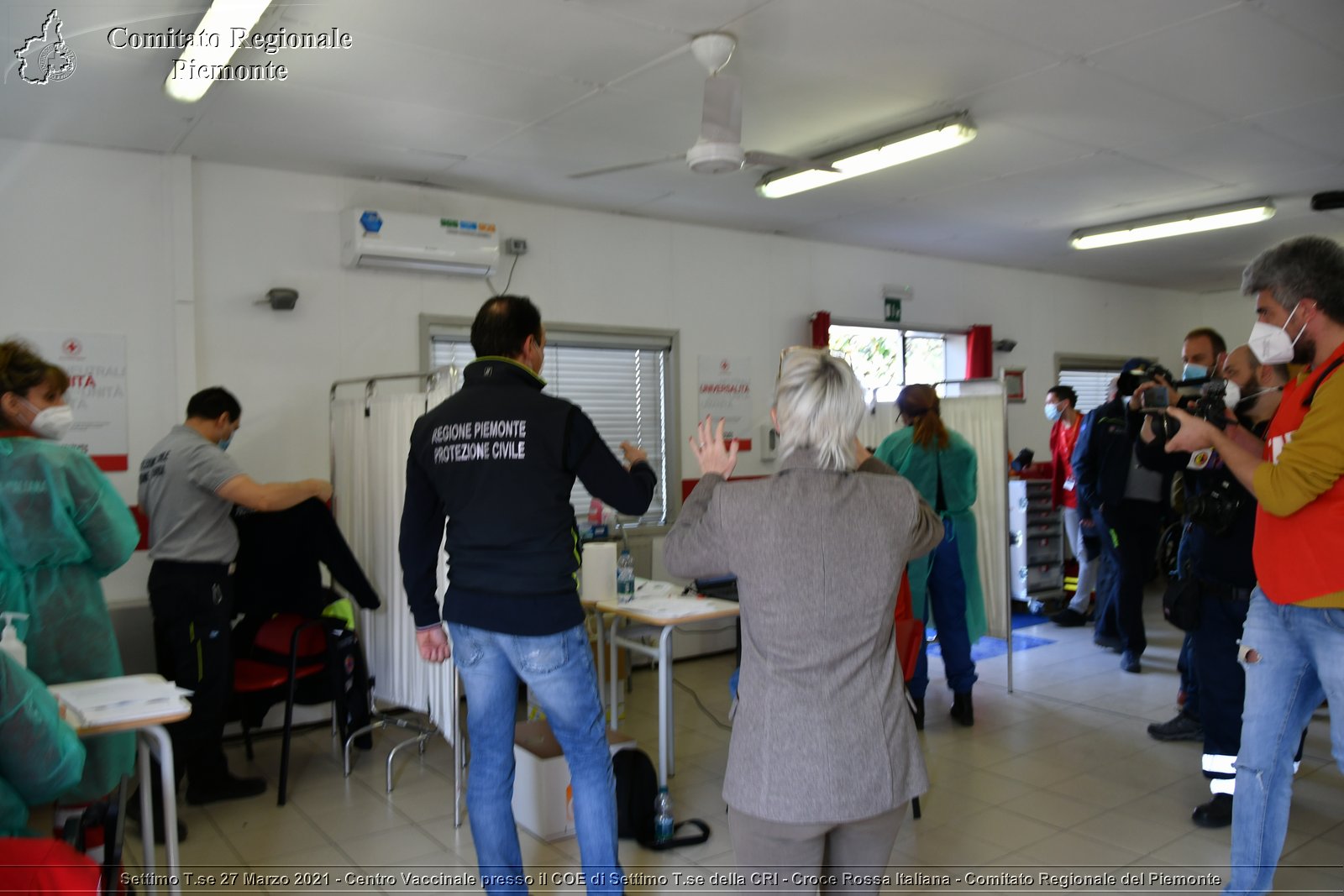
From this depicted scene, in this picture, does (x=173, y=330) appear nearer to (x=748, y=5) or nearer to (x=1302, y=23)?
(x=748, y=5)

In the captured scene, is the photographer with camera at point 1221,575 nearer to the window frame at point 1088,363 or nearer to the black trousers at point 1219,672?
the black trousers at point 1219,672

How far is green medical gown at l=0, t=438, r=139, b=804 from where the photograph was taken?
2.58m

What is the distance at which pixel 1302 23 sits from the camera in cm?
326

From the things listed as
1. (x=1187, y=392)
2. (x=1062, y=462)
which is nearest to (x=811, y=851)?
(x=1187, y=392)

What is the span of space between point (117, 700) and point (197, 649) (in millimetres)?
1334

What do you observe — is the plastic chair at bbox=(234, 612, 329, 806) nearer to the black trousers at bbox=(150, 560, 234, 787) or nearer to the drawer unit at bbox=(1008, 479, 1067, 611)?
the black trousers at bbox=(150, 560, 234, 787)

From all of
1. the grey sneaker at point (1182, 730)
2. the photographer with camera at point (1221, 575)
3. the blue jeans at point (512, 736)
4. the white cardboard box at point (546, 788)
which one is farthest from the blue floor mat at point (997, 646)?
the blue jeans at point (512, 736)

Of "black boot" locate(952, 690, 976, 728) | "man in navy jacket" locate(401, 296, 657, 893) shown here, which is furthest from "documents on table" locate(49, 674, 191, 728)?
"black boot" locate(952, 690, 976, 728)

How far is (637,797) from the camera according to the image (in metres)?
3.18

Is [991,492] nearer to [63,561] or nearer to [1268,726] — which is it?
[1268,726]

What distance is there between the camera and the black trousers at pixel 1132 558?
5.55 m

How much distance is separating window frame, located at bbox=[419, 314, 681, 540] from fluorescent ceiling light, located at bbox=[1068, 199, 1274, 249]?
3027mm

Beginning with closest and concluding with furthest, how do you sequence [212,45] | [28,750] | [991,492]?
[28,750] → [212,45] → [991,492]

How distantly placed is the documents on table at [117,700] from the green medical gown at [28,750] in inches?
8.9
